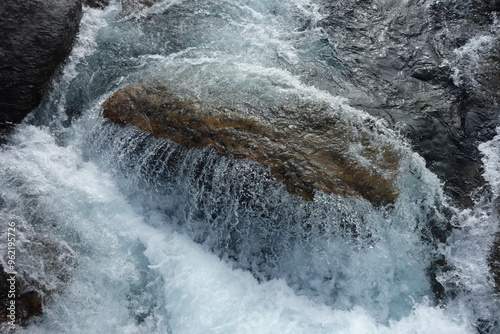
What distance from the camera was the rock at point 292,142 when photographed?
4.95 meters

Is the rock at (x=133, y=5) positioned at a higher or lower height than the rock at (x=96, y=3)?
higher

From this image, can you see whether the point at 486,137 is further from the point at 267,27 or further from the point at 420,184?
the point at 267,27

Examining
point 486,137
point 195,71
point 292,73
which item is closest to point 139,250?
point 195,71

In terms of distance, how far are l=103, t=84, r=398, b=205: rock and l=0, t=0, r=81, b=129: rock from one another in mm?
1686

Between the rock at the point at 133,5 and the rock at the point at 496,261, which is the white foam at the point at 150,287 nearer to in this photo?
the rock at the point at 496,261

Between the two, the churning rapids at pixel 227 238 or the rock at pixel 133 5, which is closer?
the churning rapids at pixel 227 238

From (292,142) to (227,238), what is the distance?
5.32 feet

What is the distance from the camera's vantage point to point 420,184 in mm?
5117

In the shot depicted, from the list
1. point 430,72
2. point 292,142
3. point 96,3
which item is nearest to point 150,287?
point 292,142

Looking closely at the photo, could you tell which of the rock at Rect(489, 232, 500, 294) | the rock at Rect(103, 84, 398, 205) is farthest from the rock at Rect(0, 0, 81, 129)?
the rock at Rect(489, 232, 500, 294)

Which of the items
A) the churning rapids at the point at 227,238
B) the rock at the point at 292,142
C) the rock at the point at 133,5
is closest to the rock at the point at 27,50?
the churning rapids at the point at 227,238

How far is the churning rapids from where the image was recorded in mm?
4828

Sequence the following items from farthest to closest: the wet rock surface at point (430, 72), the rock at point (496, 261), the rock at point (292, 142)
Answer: the wet rock surface at point (430, 72) → the rock at point (292, 142) → the rock at point (496, 261)

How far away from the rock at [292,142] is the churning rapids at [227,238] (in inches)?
6.1
